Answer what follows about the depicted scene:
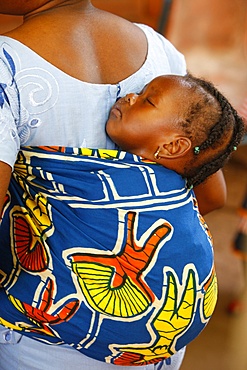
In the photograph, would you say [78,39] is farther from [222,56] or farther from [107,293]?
[222,56]

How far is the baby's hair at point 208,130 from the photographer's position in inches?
49.6

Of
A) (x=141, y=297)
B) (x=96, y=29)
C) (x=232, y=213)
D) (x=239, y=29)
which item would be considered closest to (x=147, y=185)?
(x=141, y=297)

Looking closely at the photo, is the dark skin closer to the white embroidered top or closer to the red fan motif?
the white embroidered top

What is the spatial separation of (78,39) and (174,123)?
23 centimetres

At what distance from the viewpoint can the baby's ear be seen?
4.14ft

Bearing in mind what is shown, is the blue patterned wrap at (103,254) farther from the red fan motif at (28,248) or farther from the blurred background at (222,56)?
the blurred background at (222,56)

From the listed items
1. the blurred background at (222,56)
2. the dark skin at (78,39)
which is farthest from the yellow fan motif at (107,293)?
the blurred background at (222,56)

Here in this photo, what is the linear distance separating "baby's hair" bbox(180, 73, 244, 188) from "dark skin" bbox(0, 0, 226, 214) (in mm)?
137

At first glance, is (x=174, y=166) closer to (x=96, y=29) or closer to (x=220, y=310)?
(x=96, y=29)

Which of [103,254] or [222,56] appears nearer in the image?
[103,254]

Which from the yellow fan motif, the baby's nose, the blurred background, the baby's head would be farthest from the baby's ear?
the blurred background

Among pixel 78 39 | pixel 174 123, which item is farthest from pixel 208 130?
pixel 78 39

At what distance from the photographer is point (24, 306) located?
1260 mm

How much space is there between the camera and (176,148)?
126 centimetres
